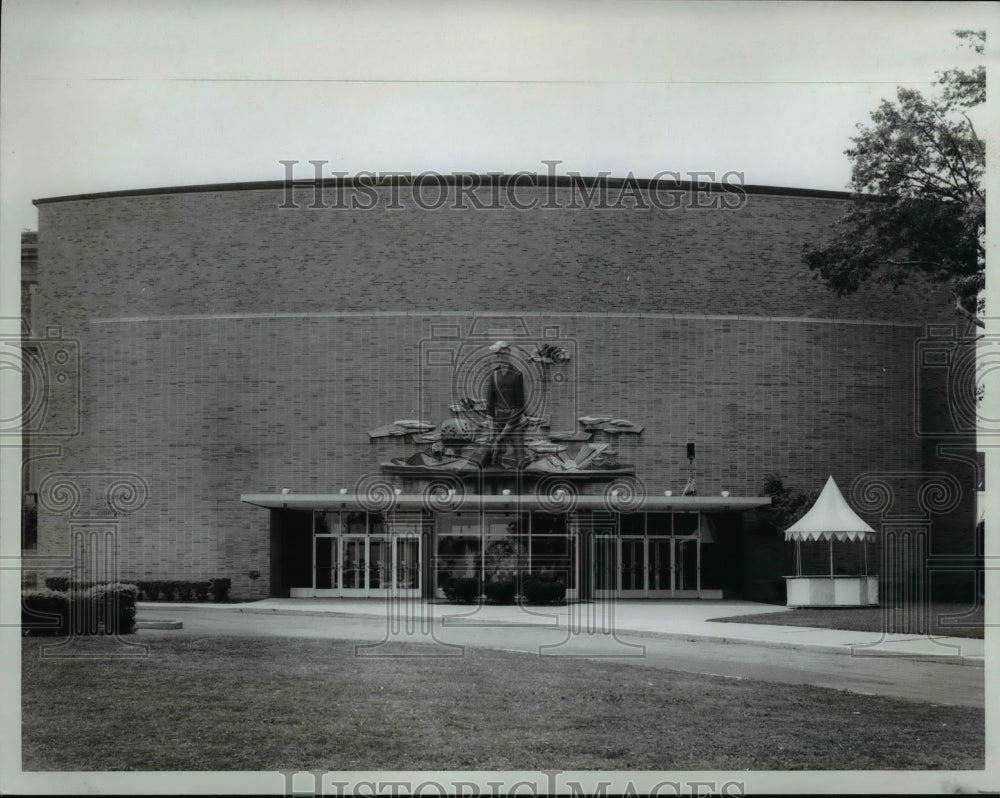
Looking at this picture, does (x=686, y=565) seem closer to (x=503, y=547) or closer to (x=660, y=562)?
(x=660, y=562)

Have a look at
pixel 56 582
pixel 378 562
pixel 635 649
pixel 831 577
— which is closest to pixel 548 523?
pixel 378 562

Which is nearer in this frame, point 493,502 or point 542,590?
point 542,590

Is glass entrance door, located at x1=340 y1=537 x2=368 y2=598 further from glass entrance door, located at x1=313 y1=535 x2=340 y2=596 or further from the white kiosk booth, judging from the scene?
the white kiosk booth

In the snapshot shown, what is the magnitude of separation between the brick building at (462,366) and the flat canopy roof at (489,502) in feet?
0.45

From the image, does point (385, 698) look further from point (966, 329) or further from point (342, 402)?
point (966, 329)

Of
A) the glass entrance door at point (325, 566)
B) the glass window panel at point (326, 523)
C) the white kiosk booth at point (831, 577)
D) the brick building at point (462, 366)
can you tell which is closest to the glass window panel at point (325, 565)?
the glass entrance door at point (325, 566)

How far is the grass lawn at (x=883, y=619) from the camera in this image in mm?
23339

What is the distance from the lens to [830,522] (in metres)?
30.6

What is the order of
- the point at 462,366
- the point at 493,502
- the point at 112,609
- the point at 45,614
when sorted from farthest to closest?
the point at 462,366
the point at 493,502
the point at 45,614
the point at 112,609

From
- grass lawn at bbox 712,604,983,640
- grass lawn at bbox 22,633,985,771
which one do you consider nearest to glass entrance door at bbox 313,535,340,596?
grass lawn at bbox 712,604,983,640

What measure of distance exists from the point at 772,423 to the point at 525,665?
17.6m

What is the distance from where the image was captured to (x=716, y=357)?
34062 mm

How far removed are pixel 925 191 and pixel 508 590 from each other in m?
13.0

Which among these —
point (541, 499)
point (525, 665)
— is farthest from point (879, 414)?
point (525, 665)
